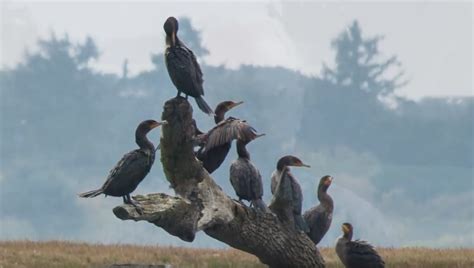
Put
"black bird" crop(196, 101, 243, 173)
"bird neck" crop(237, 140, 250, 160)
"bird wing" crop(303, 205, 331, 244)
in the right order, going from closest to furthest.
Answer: "black bird" crop(196, 101, 243, 173) < "bird neck" crop(237, 140, 250, 160) < "bird wing" crop(303, 205, 331, 244)

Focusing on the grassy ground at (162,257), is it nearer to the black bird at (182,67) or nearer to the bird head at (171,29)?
the black bird at (182,67)

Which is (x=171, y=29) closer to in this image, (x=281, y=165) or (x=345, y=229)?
(x=281, y=165)

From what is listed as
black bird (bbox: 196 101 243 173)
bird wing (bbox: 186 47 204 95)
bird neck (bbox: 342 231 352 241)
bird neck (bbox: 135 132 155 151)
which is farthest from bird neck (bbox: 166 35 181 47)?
bird neck (bbox: 342 231 352 241)

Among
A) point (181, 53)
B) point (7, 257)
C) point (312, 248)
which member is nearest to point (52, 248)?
point (7, 257)

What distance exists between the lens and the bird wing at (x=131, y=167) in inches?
562

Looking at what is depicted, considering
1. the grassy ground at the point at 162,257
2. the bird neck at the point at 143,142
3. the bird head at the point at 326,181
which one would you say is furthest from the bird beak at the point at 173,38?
the grassy ground at the point at 162,257

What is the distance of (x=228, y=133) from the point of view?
15.6 metres

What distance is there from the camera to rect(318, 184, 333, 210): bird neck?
18484 mm

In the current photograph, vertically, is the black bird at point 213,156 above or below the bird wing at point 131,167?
above

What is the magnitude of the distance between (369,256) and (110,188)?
6.51 meters

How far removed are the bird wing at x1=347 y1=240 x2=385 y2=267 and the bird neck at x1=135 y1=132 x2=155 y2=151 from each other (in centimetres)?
589

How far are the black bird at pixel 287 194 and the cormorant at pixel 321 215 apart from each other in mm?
930

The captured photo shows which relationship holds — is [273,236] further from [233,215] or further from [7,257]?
[7,257]

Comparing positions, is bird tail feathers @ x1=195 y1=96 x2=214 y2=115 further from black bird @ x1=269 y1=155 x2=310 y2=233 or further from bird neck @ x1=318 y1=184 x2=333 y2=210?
bird neck @ x1=318 y1=184 x2=333 y2=210
